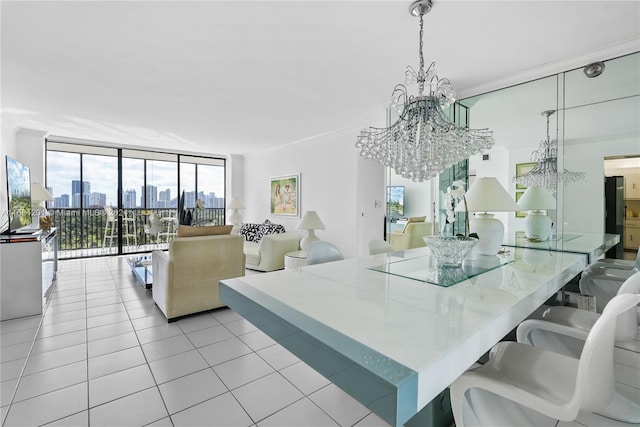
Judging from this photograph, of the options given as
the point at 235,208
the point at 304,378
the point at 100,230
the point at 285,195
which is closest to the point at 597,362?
the point at 304,378

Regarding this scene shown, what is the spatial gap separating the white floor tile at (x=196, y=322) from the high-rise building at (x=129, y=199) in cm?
473

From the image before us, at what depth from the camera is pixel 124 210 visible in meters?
6.50

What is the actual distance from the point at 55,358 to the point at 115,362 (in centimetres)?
47

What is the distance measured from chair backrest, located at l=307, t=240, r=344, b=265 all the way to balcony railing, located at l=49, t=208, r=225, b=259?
181 inches

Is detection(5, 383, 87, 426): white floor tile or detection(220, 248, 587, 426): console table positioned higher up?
detection(220, 248, 587, 426): console table

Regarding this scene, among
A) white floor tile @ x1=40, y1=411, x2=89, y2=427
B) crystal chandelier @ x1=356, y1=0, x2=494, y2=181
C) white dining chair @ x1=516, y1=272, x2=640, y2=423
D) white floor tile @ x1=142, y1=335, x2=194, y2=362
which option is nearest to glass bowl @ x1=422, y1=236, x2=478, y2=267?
white dining chair @ x1=516, y1=272, x2=640, y2=423

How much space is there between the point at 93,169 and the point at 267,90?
4.99 metres

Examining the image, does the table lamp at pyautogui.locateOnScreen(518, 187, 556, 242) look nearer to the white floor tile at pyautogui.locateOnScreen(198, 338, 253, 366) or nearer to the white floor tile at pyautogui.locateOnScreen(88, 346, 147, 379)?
the white floor tile at pyautogui.locateOnScreen(198, 338, 253, 366)

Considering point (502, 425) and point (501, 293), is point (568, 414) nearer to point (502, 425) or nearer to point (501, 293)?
point (502, 425)

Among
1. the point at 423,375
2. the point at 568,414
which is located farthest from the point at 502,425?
the point at 423,375

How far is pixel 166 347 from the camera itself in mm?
2365

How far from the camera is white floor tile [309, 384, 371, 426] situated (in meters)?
1.62

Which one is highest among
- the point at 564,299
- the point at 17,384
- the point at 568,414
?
the point at 568,414

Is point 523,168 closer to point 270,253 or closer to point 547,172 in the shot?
point 547,172
